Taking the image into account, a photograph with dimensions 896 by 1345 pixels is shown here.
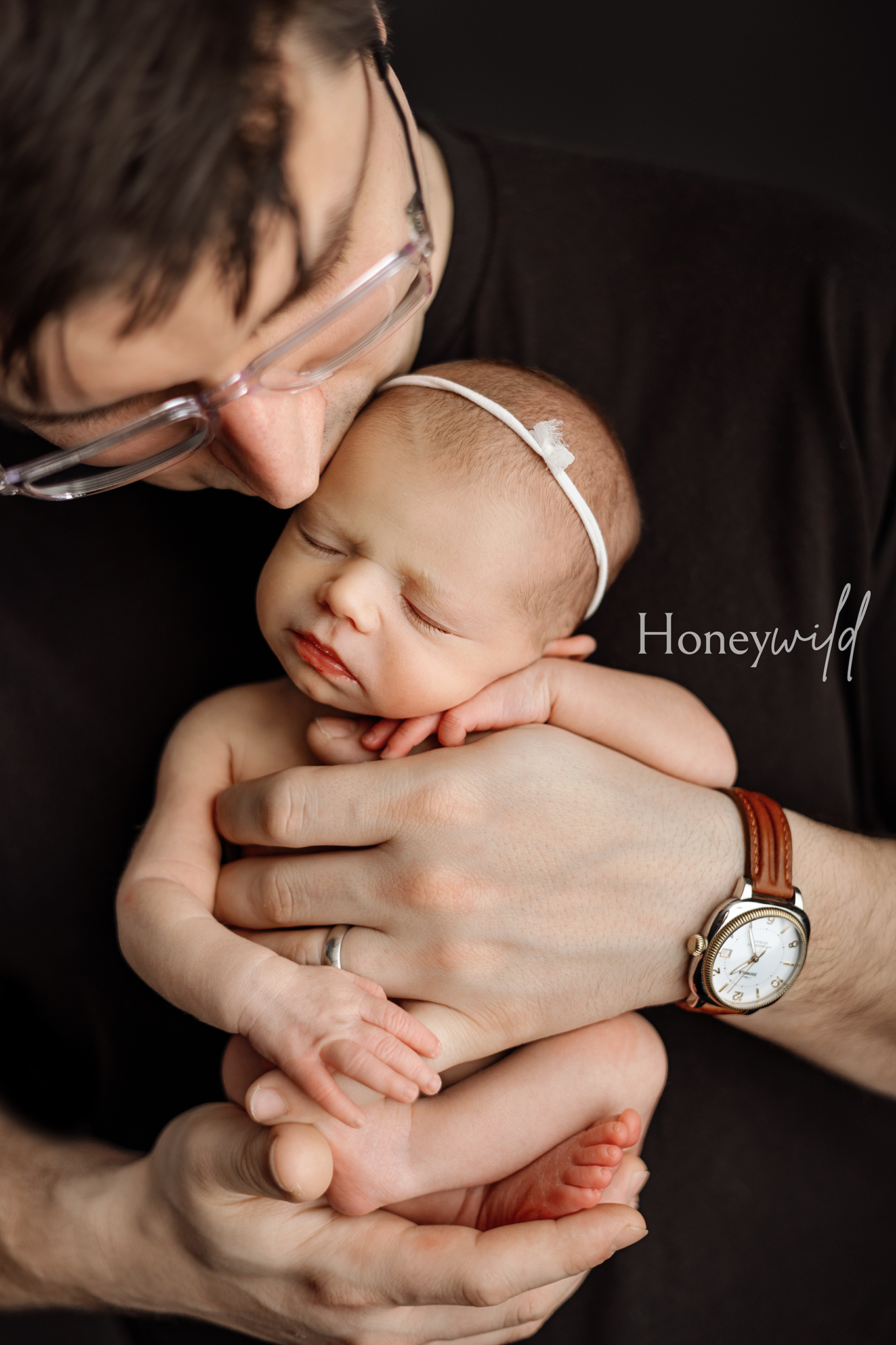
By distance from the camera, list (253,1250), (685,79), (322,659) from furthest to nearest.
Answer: (685,79) < (322,659) < (253,1250)

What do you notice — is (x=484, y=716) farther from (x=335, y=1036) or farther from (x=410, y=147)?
(x=410, y=147)

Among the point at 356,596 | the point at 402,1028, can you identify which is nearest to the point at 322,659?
the point at 356,596

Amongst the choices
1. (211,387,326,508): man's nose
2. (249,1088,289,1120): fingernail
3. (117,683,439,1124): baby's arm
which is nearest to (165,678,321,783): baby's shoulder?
(117,683,439,1124): baby's arm

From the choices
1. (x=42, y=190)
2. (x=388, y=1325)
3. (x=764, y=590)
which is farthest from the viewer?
(x=764, y=590)

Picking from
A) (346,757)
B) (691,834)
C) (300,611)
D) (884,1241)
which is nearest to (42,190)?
(300,611)

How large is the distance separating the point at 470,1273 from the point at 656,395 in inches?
56.8

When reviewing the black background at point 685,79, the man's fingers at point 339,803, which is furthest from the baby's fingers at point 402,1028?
the black background at point 685,79

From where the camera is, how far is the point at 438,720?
5.05ft

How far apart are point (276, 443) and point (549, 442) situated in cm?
44

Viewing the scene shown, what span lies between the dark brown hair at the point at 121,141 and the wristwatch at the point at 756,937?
112 centimetres

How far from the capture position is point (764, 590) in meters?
1.67

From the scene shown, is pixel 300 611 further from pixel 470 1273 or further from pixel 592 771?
pixel 470 1273

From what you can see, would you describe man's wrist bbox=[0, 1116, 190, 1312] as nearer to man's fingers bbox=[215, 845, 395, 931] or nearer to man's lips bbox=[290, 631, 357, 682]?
man's fingers bbox=[215, 845, 395, 931]

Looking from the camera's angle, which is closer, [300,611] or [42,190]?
[42,190]
